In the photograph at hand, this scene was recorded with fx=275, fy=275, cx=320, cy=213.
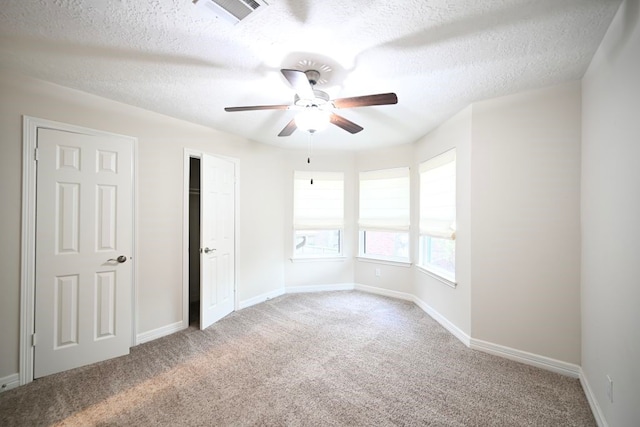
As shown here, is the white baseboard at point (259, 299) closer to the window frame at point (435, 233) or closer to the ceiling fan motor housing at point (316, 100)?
the window frame at point (435, 233)

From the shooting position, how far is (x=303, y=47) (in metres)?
1.85

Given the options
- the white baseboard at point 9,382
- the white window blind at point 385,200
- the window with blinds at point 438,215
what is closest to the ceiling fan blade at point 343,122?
the window with blinds at point 438,215

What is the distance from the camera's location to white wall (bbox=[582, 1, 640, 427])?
1418 mm

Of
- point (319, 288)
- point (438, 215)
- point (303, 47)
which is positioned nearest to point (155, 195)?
point (303, 47)

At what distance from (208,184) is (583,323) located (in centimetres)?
388

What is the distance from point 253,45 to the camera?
182 cm

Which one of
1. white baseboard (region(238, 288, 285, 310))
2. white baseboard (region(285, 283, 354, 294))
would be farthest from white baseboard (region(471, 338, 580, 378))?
white baseboard (region(238, 288, 285, 310))

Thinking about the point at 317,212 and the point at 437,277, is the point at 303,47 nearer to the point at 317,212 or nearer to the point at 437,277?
the point at 437,277

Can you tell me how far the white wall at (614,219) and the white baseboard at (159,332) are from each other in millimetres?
3714

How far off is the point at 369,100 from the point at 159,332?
3.18 m

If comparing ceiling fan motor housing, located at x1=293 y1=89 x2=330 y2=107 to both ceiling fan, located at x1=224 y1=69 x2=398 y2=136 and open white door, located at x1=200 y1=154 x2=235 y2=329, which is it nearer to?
ceiling fan, located at x1=224 y1=69 x2=398 y2=136

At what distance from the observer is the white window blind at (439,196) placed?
10.5ft

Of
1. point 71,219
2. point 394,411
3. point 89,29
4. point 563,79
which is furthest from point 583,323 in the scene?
point 71,219

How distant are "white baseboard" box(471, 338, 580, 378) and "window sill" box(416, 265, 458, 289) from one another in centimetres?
58
